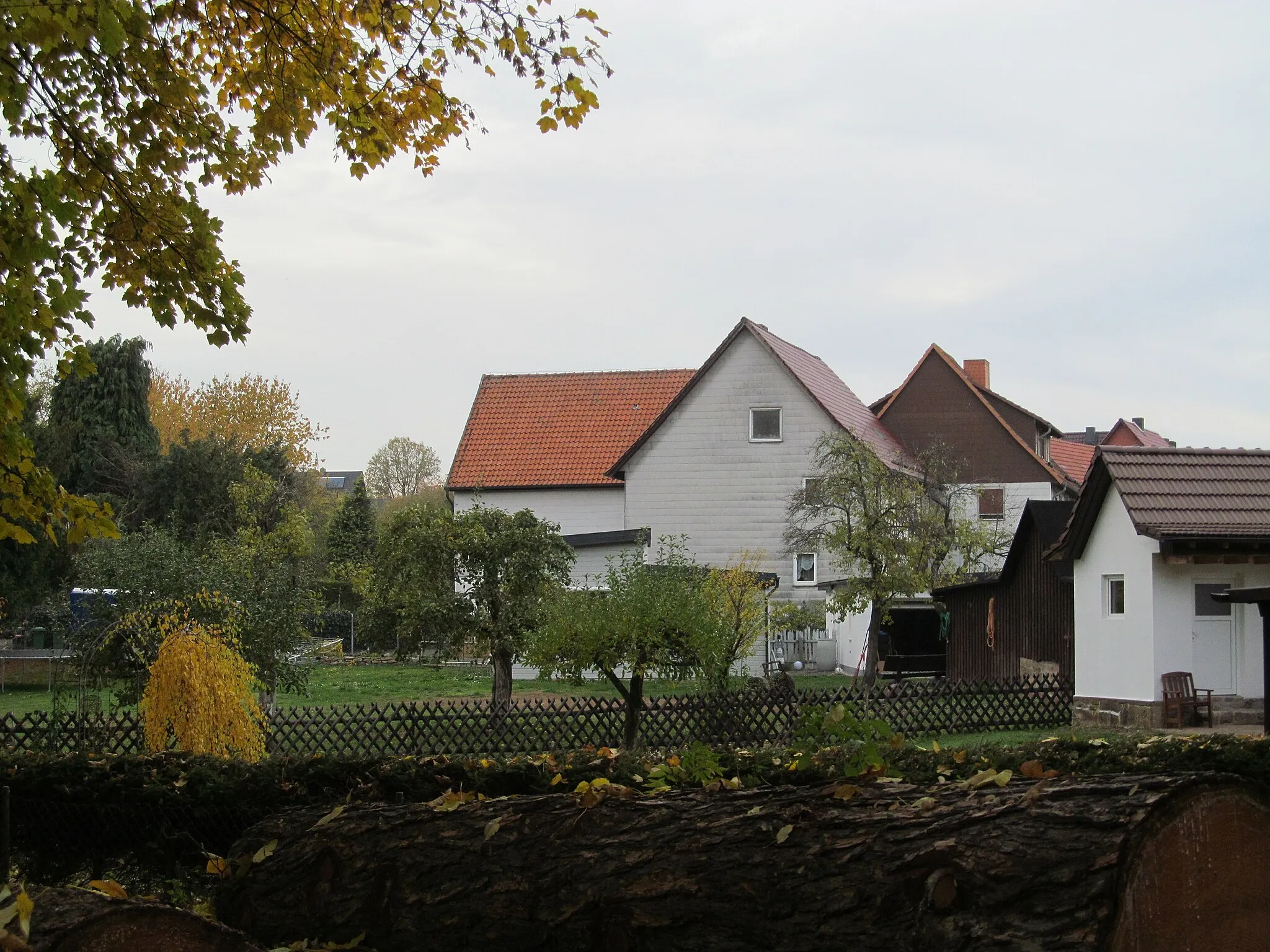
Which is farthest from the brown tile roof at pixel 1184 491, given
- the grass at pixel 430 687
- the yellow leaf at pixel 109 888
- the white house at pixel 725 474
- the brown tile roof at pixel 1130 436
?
the brown tile roof at pixel 1130 436

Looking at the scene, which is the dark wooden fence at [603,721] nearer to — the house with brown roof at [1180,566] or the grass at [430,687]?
the house with brown roof at [1180,566]

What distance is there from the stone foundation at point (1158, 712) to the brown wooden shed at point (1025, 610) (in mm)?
2633

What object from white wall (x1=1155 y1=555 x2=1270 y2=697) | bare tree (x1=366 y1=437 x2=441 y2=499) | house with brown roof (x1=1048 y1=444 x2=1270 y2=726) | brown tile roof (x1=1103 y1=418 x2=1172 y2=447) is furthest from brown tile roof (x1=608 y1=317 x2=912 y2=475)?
bare tree (x1=366 y1=437 x2=441 y2=499)

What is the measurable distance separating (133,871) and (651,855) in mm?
5179

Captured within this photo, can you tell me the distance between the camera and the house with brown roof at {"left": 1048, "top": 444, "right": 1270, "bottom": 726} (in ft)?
58.6

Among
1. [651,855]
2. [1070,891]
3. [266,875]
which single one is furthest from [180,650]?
[1070,891]

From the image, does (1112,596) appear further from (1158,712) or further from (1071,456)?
(1071,456)

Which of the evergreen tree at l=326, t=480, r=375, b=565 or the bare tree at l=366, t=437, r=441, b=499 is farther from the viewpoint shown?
the bare tree at l=366, t=437, r=441, b=499

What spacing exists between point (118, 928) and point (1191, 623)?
17.3m

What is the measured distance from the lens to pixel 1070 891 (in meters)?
3.62

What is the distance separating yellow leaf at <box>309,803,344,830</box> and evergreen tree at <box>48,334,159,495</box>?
152ft

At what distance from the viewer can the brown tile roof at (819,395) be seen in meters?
36.4

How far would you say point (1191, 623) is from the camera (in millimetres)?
18109

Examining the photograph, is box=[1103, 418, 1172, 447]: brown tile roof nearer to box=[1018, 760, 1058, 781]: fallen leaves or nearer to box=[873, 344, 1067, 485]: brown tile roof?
box=[873, 344, 1067, 485]: brown tile roof
